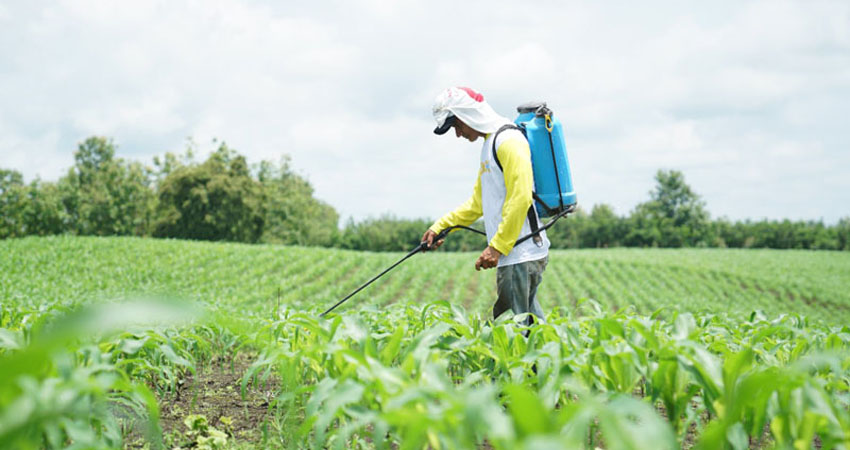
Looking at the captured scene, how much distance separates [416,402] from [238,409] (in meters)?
1.99

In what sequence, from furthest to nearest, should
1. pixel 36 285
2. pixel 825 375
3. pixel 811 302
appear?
pixel 811 302, pixel 36 285, pixel 825 375

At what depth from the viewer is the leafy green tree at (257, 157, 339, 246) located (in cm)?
4249

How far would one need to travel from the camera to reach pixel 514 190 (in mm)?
3598

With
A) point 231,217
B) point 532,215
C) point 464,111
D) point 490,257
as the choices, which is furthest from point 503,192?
point 231,217

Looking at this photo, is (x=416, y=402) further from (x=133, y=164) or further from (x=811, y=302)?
(x=133, y=164)

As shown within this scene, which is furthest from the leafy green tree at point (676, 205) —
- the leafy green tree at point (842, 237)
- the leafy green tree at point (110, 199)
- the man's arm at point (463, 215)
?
the man's arm at point (463, 215)

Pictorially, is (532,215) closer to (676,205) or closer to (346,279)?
(346,279)

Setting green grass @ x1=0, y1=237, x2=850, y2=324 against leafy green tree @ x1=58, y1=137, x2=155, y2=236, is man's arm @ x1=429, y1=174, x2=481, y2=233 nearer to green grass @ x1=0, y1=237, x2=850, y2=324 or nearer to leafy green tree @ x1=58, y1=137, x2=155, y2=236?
green grass @ x1=0, y1=237, x2=850, y2=324

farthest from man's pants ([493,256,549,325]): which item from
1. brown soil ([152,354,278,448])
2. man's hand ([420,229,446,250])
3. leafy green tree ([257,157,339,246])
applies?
leafy green tree ([257,157,339,246])

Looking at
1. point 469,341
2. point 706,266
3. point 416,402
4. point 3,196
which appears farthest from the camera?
point 3,196

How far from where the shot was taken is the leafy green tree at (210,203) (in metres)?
36.0

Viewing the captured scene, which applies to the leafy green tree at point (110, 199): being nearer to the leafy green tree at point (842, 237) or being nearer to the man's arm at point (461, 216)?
the man's arm at point (461, 216)

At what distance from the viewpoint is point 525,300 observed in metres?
3.85

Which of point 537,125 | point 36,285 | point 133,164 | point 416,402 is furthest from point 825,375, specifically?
point 133,164
